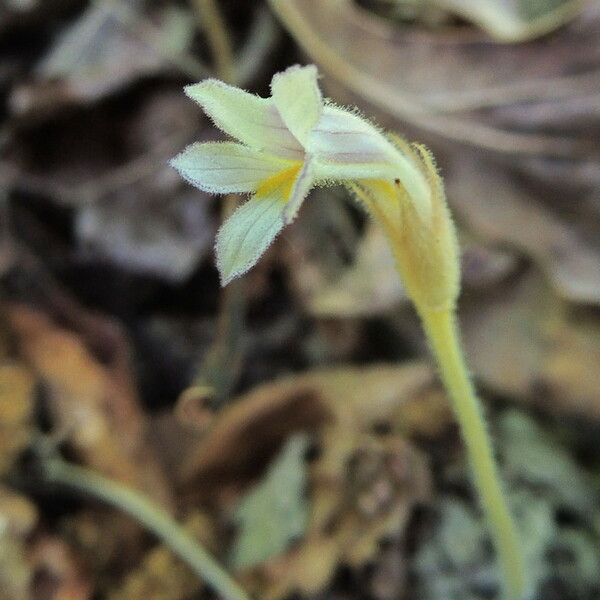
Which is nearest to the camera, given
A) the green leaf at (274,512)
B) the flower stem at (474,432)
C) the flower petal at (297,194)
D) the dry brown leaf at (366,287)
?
the flower petal at (297,194)

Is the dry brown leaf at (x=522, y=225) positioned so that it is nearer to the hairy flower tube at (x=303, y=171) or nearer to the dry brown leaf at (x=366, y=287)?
the dry brown leaf at (x=366, y=287)

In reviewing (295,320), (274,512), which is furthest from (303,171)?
(295,320)

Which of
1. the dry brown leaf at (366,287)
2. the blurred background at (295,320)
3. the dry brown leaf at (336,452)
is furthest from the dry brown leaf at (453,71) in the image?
the dry brown leaf at (336,452)

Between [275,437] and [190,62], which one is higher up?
[190,62]

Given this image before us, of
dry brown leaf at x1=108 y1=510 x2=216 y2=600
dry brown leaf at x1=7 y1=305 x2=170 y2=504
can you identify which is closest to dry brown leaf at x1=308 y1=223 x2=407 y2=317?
dry brown leaf at x1=7 y1=305 x2=170 y2=504

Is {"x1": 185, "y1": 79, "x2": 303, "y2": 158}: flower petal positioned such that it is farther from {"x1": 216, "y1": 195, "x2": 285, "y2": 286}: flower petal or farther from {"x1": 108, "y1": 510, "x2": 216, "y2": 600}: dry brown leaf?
{"x1": 108, "y1": 510, "x2": 216, "y2": 600}: dry brown leaf

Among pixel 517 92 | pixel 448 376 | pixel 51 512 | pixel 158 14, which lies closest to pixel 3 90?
pixel 158 14

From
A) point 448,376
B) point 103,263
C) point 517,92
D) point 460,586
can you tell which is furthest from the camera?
point 103,263

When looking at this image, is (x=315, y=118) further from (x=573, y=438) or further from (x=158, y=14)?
(x=158, y=14)
